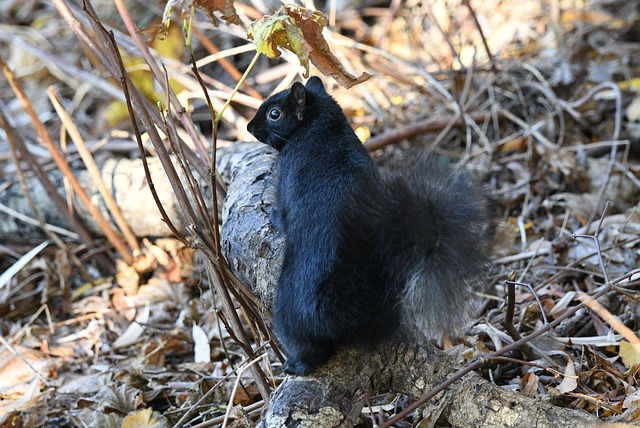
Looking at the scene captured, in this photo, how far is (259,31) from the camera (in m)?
1.61

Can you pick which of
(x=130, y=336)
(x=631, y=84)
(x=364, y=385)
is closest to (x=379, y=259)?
(x=364, y=385)

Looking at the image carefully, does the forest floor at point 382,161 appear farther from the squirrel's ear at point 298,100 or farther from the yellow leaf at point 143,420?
the squirrel's ear at point 298,100

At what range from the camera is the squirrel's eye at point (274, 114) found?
2262mm

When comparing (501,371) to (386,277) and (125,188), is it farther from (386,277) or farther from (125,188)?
(125,188)

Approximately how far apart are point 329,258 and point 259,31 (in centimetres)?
55

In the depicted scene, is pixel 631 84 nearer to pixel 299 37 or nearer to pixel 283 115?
pixel 283 115

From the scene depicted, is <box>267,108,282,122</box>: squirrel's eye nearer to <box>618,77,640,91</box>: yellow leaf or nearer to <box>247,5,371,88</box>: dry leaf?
<box>247,5,371,88</box>: dry leaf

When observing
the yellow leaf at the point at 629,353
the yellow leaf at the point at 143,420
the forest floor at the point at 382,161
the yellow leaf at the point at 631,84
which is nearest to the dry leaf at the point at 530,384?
the forest floor at the point at 382,161

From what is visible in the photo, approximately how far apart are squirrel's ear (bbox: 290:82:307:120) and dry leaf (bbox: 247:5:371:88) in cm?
39

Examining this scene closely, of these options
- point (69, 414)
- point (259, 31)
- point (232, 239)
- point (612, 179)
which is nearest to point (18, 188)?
point (69, 414)

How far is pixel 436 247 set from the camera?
1.60 metres

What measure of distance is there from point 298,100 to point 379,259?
0.76 m

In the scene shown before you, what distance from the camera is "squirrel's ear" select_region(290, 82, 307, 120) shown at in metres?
2.22

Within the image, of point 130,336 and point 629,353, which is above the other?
point 130,336
